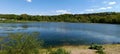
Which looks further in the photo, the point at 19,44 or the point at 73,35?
the point at 73,35

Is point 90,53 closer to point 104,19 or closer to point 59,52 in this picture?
point 59,52

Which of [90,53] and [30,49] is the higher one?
[30,49]

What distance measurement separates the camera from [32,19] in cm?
18775

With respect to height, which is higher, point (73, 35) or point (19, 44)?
point (19, 44)

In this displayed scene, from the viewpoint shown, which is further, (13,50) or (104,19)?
(104,19)

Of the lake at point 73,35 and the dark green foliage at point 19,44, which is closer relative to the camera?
the dark green foliage at point 19,44

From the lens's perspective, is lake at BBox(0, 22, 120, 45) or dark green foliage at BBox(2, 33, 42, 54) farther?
lake at BBox(0, 22, 120, 45)

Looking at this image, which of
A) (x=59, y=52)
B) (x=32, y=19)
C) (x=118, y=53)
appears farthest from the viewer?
(x=32, y=19)

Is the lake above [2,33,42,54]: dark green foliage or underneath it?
underneath

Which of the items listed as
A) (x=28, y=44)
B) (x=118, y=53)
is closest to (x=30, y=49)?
(x=28, y=44)

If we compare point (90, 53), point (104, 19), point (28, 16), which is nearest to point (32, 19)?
point (28, 16)

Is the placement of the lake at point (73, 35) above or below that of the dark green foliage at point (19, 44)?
below

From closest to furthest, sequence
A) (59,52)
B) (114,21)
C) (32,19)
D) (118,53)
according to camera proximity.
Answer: (59,52)
(118,53)
(114,21)
(32,19)

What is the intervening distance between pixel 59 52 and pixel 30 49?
277cm
